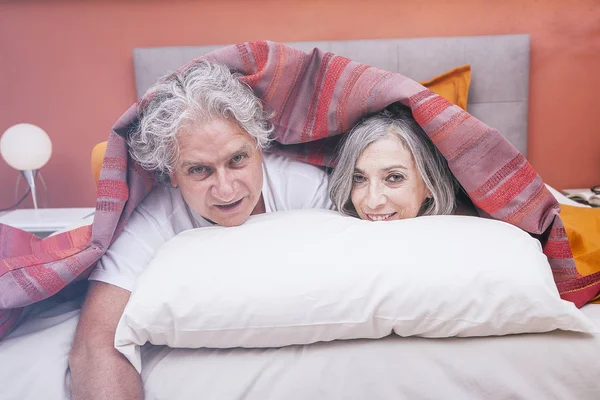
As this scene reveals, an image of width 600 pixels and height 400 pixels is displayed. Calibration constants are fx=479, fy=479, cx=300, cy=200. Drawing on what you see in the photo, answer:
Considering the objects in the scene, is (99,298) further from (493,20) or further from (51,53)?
(493,20)

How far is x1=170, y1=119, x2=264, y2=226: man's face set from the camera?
1.06 meters

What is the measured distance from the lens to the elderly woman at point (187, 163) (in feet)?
3.33

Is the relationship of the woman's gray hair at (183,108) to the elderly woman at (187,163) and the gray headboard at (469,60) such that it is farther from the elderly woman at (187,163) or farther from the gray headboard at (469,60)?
the gray headboard at (469,60)

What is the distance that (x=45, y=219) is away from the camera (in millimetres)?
2227

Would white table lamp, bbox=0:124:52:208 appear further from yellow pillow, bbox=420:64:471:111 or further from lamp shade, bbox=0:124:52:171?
yellow pillow, bbox=420:64:471:111

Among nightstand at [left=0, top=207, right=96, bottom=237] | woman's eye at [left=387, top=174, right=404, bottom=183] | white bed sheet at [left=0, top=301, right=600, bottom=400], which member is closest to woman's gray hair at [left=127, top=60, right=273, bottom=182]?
woman's eye at [left=387, top=174, right=404, bottom=183]

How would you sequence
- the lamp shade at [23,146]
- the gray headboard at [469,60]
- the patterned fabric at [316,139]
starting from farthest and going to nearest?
the gray headboard at [469,60]
the lamp shade at [23,146]
the patterned fabric at [316,139]

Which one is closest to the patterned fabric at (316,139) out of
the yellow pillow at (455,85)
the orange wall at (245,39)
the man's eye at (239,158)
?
the man's eye at (239,158)

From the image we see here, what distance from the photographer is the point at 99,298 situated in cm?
96

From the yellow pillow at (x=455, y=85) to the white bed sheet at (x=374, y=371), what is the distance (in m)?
1.43

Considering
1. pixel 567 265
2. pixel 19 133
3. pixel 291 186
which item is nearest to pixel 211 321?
pixel 291 186

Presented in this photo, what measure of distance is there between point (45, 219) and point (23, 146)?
1.18 feet

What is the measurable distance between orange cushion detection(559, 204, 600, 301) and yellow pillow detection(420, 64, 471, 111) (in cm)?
85

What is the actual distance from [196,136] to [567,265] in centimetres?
85
